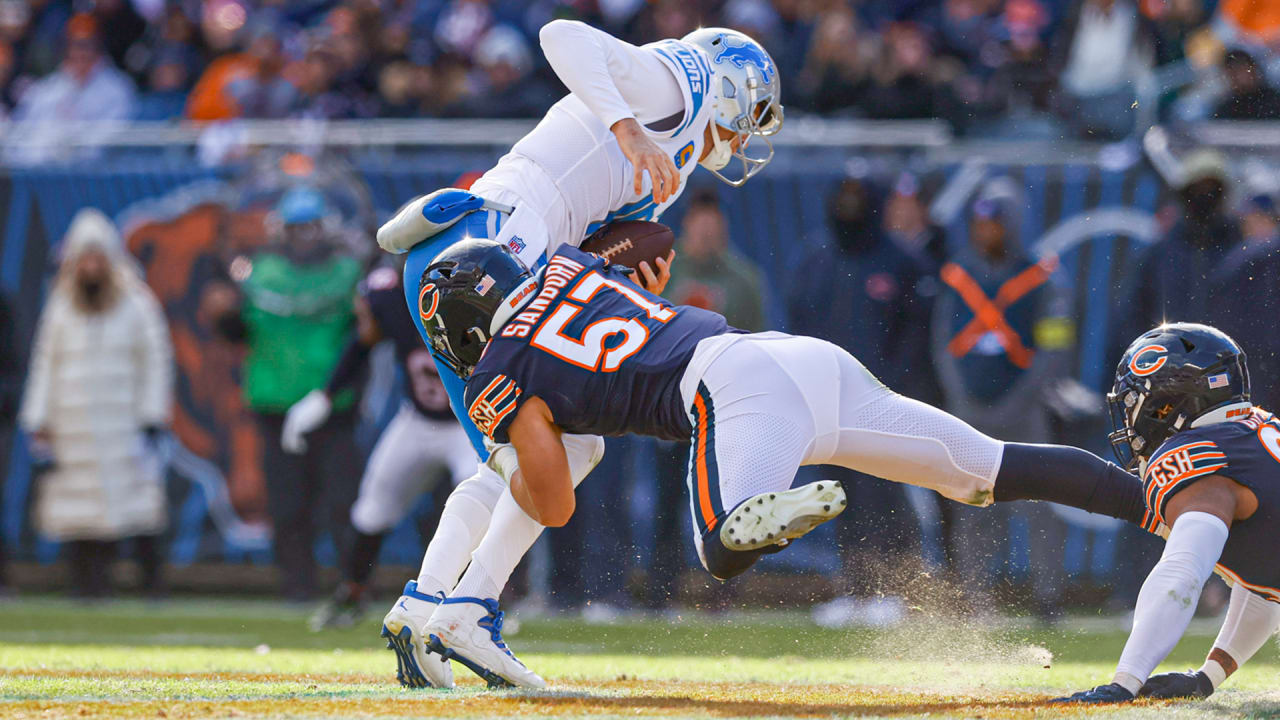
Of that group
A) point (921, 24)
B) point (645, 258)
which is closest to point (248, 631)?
point (645, 258)

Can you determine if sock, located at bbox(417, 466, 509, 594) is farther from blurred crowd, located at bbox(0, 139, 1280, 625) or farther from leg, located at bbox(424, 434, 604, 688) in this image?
blurred crowd, located at bbox(0, 139, 1280, 625)

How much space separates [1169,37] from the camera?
8812mm

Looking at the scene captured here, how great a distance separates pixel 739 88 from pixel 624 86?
55cm

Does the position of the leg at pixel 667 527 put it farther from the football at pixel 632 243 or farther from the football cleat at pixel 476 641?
the football cleat at pixel 476 641

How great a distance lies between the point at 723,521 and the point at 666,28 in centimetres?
666

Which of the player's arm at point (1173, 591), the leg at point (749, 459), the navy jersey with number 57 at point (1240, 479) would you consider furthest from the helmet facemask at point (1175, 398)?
the leg at point (749, 459)

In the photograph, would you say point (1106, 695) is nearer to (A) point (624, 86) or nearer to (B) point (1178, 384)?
(B) point (1178, 384)

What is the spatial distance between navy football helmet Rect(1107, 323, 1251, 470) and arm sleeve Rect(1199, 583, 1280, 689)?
499mm

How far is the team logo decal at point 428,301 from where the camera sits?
453 cm

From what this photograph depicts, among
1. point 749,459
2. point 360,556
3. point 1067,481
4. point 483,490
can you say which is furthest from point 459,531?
point 360,556

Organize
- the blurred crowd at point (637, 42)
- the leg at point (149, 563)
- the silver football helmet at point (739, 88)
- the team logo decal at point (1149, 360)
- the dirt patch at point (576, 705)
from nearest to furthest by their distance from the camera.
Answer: the dirt patch at point (576, 705)
the team logo decal at point (1149, 360)
the silver football helmet at point (739, 88)
the blurred crowd at point (637, 42)
the leg at point (149, 563)

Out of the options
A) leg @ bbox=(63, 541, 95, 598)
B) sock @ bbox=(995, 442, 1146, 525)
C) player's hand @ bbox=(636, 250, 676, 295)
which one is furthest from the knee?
leg @ bbox=(63, 541, 95, 598)

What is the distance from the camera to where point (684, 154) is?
5441 millimetres

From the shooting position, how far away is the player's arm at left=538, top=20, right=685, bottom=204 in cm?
493
